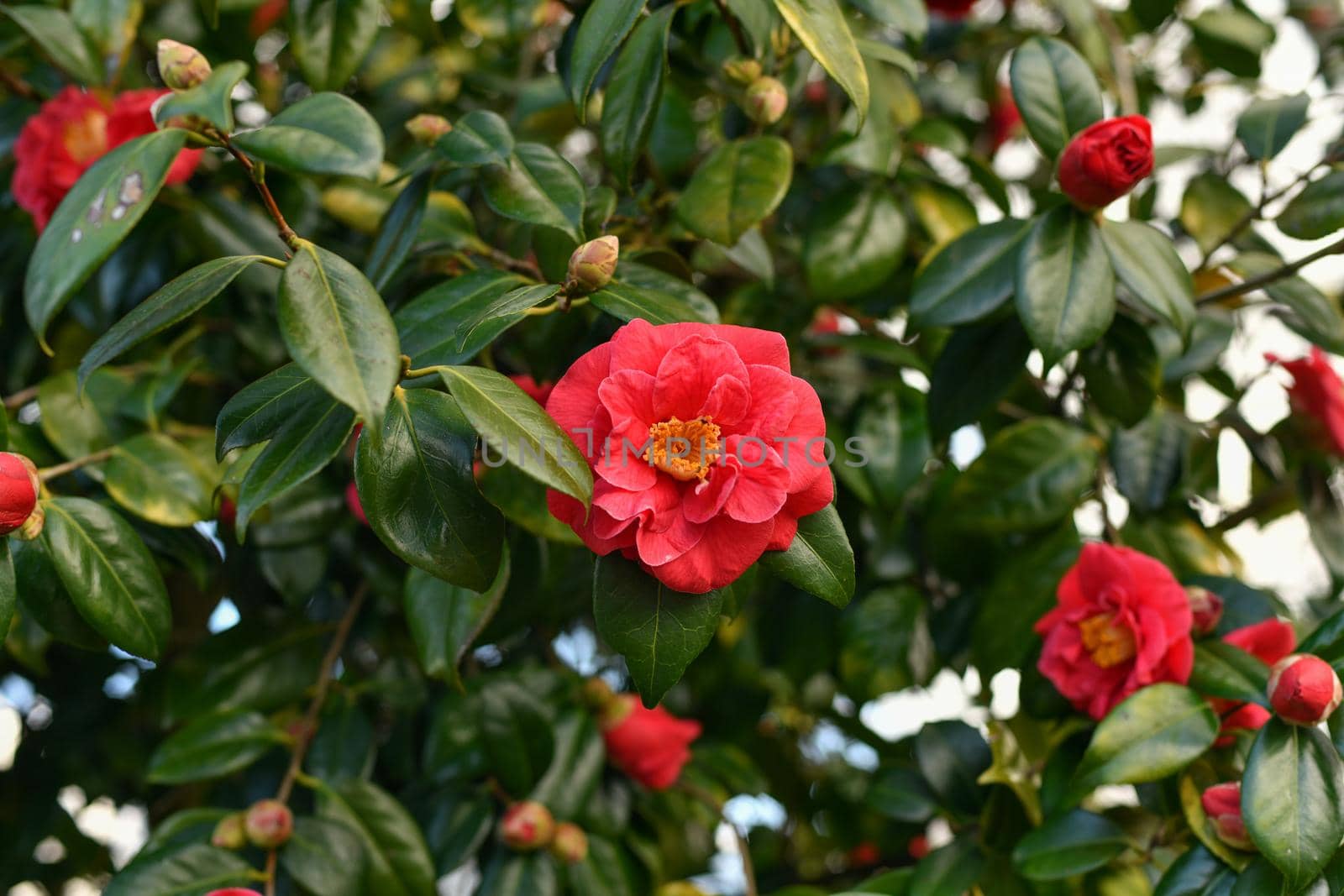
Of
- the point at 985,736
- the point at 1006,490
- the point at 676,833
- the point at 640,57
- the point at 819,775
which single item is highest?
the point at 640,57

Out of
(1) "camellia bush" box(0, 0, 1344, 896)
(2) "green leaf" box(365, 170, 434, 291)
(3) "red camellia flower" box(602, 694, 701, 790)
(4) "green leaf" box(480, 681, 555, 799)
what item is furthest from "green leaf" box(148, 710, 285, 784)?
(2) "green leaf" box(365, 170, 434, 291)

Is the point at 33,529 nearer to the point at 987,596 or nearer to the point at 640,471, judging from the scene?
the point at 640,471

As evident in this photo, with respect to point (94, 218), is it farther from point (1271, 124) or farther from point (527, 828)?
point (1271, 124)

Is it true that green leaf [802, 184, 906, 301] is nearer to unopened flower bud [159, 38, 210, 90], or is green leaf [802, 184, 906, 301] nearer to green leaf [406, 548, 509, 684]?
green leaf [406, 548, 509, 684]

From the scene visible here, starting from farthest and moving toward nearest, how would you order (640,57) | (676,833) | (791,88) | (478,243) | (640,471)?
(676,833) → (791,88) → (478,243) → (640,57) → (640,471)

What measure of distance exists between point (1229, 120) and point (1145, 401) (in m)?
1.03

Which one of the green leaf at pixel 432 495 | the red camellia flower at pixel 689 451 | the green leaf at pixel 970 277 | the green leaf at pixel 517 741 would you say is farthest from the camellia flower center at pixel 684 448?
the green leaf at pixel 517 741

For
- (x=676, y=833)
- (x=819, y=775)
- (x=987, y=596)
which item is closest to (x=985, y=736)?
(x=987, y=596)

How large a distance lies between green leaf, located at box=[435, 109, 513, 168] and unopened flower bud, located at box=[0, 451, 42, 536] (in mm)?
340

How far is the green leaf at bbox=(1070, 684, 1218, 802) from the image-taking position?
0.78 meters

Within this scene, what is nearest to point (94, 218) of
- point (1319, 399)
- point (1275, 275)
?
point (1275, 275)

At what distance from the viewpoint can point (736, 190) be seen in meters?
0.90

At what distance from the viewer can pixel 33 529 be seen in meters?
0.75

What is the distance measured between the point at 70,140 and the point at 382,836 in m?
0.69
